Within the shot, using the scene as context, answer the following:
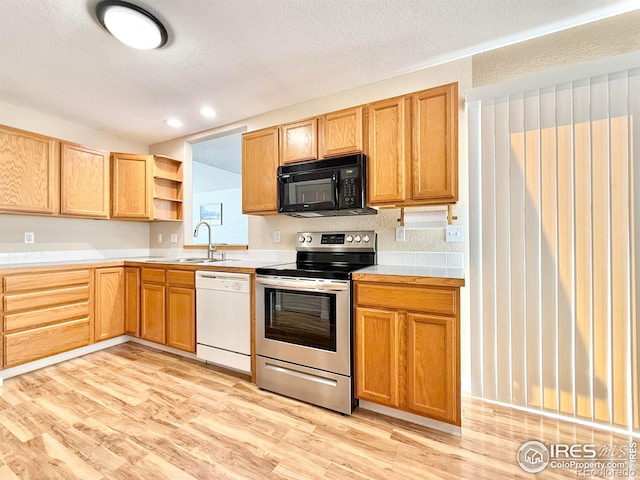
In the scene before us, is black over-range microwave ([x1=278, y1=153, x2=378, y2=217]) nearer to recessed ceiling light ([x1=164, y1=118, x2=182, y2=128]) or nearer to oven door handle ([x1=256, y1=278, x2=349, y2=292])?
oven door handle ([x1=256, y1=278, x2=349, y2=292])

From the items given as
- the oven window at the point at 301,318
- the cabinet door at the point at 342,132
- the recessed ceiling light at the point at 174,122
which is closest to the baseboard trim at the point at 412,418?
the oven window at the point at 301,318

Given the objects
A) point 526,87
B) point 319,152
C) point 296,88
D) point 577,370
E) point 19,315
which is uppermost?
point 296,88

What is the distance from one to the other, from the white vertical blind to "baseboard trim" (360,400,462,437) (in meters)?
0.49

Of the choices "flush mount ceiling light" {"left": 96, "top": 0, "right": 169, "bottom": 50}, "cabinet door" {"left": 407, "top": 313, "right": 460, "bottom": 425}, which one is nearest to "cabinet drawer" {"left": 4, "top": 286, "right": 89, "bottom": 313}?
"flush mount ceiling light" {"left": 96, "top": 0, "right": 169, "bottom": 50}

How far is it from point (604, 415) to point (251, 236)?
3.02 metres

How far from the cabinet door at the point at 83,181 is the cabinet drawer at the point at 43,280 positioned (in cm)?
68

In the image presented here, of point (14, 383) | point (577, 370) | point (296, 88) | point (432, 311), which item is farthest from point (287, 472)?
point (296, 88)

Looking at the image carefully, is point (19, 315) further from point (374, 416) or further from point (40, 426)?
point (374, 416)

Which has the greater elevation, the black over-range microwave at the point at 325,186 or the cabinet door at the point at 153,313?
the black over-range microwave at the point at 325,186

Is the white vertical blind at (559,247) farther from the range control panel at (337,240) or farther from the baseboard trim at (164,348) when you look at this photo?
the baseboard trim at (164,348)

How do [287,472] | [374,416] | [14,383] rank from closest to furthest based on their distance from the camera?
[287,472] < [374,416] < [14,383]

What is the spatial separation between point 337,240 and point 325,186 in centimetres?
54

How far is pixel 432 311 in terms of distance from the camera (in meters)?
1.68

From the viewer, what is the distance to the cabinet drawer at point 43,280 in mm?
2387
